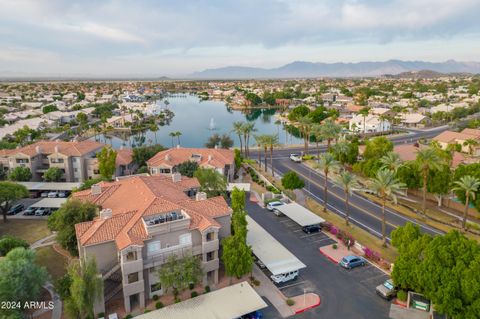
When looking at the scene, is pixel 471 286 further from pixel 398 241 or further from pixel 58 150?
pixel 58 150

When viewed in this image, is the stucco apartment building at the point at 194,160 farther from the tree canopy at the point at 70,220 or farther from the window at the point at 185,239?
the window at the point at 185,239

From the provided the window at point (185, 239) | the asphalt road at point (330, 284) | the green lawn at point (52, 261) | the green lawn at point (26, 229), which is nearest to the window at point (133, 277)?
the window at point (185, 239)

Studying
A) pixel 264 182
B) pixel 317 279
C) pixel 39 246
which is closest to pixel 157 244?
pixel 317 279

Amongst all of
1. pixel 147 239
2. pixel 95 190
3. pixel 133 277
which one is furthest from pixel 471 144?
pixel 133 277

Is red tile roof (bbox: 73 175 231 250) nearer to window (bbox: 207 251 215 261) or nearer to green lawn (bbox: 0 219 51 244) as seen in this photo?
window (bbox: 207 251 215 261)

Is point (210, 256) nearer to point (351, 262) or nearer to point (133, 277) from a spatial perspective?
point (133, 277)

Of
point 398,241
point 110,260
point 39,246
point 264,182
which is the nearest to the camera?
point 110,260

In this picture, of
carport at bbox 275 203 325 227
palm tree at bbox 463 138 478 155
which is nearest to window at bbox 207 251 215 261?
carport at bbox 275 203 325 227
